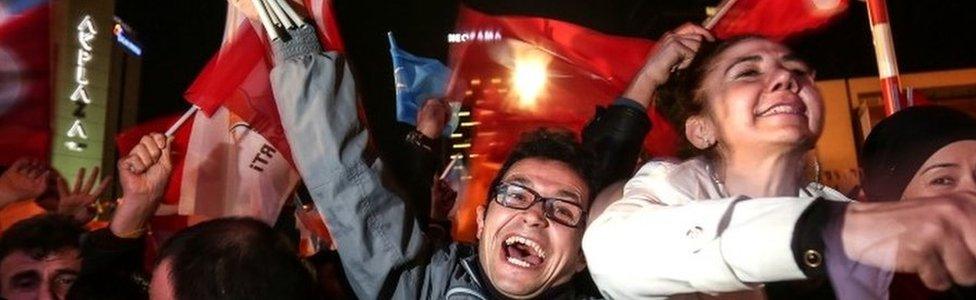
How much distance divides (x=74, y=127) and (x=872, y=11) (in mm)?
21873

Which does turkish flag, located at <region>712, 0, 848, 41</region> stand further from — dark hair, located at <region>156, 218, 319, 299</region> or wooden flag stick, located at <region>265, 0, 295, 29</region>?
dark hair, located at <region>156, 218, 319, 299</region>

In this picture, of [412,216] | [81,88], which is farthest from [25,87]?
[81,88]

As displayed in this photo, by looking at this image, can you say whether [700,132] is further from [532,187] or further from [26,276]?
[26,276]

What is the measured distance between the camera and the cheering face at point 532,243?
2.32 metres

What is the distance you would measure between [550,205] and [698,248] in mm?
1346

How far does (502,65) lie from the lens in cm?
456

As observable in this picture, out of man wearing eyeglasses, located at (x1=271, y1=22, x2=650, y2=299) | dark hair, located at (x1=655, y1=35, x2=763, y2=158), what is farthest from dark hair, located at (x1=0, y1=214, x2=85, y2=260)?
→ dark hair, located at (x1=655, y1=35, x2=763, y2=158)

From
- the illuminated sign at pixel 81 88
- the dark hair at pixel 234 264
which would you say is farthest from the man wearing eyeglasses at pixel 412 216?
the illuminated sign at pixel 81 88

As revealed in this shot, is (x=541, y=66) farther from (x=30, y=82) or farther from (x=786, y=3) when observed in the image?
(x=30, y=82)

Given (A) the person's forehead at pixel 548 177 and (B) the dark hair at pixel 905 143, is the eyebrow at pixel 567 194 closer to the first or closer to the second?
(A) the person's forehead at pixel 548 177

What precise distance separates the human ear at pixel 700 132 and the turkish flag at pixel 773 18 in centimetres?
145

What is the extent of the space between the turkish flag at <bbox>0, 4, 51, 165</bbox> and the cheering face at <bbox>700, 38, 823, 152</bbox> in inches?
133

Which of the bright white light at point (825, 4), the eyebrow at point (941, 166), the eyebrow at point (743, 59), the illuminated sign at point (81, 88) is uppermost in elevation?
the eyebrow at point (743, 59)

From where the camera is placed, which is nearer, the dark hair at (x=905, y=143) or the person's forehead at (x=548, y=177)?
the dark hair at (x=905, y=143)
